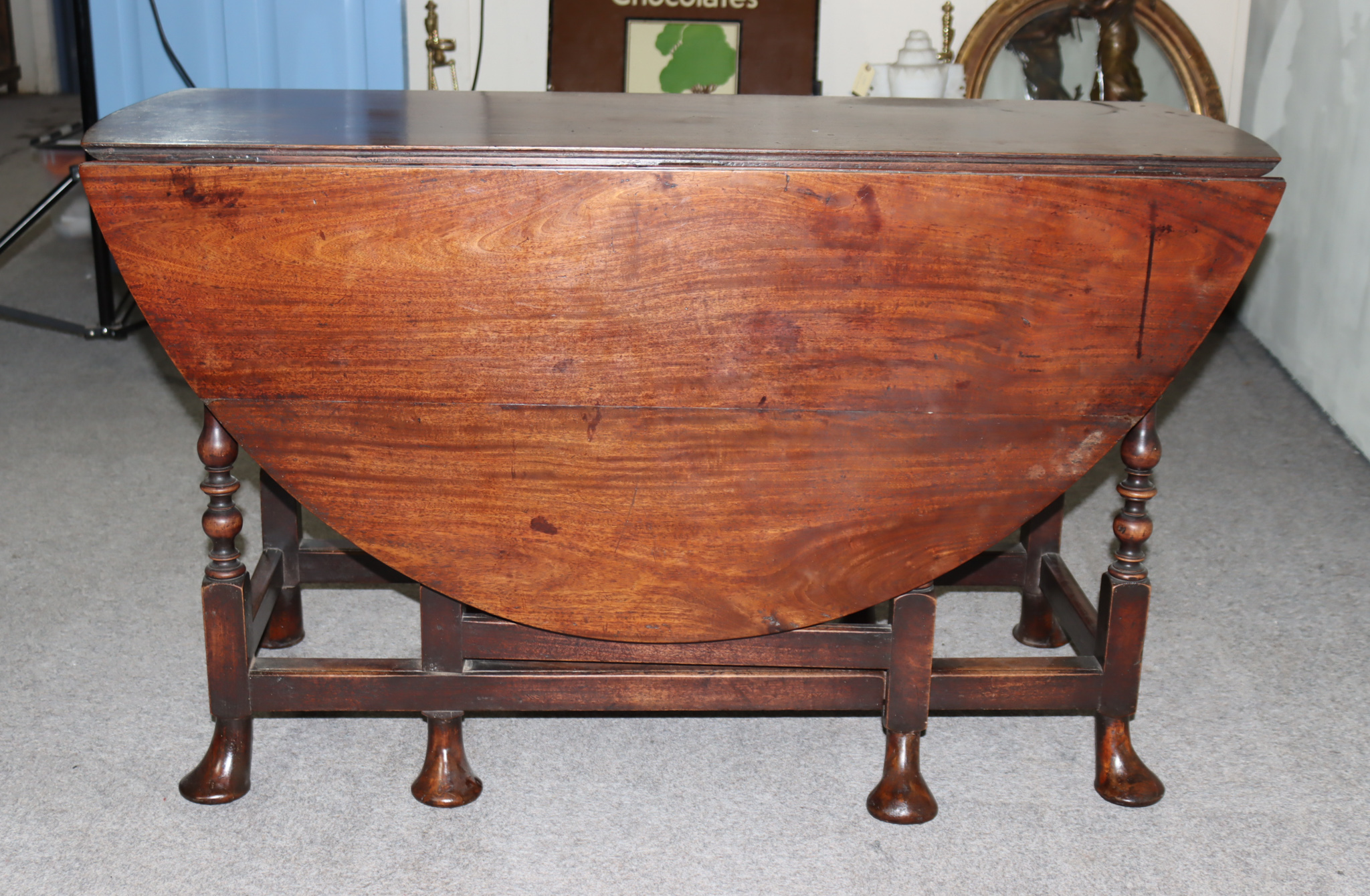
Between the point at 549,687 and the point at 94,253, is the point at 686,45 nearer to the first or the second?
the point at 94,253

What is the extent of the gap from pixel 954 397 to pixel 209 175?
0.77 m

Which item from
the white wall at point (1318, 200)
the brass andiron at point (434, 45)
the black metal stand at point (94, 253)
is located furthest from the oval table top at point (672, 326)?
the brass andiron at point (434, 45)

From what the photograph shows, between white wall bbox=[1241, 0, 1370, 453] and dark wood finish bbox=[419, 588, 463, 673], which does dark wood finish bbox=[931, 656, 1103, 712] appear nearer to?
dark wood finish bbox=[419, 588, 463, 673]

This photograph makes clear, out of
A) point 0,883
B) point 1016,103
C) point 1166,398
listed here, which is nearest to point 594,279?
point 1016,103

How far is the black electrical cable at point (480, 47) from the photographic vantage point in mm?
3303

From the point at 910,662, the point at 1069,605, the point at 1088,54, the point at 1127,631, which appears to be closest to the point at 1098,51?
the point at 1088,54

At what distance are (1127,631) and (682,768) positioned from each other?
0.55m

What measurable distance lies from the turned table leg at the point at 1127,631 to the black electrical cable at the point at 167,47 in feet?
7.35

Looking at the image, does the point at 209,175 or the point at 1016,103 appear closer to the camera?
the point at 209,175

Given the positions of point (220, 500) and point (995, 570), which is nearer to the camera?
point (220, 500)

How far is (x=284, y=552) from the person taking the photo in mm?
→ 1826

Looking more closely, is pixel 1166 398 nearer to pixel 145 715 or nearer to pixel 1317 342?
pixel 1317 342

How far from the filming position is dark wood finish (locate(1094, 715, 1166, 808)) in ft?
5.04

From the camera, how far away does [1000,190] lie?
1291 millimetres
